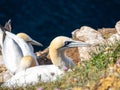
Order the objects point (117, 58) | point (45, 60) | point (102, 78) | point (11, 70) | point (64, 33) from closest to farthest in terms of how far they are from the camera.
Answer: point (102, 78)
point (117, 58)
point (11, 70)
point (45, 60)
point (64, 33)

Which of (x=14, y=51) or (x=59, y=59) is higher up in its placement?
(x=14, y=51)

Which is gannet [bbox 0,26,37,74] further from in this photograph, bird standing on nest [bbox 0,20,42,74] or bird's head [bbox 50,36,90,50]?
bird's head [bbox 50,36,90,50]

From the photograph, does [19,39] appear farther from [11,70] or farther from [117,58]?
[117,58]

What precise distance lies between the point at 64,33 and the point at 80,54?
540 centimetres

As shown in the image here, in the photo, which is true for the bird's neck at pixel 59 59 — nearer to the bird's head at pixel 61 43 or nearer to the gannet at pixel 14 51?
the bird's head at pixel 61 43

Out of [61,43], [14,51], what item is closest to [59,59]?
[61,43]

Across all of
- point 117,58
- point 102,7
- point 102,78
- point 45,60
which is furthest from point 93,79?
point 102,7

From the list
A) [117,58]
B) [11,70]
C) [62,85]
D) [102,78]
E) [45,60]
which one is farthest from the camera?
[45,60]

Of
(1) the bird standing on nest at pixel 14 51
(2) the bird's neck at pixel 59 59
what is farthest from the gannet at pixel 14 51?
(2) the bird's neck at pixel 59 59

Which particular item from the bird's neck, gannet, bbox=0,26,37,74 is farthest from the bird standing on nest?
the bird's neck

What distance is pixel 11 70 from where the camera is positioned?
1310cm

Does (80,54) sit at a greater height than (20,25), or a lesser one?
lesser

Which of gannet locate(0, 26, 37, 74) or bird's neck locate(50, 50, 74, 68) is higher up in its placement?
gannet locate(0, 26, 37, 74)

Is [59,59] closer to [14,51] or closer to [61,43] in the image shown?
[61,43]
